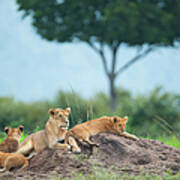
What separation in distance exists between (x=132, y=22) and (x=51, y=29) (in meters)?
5.30

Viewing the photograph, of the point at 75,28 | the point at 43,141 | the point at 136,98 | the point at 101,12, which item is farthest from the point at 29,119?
the point at 43,141

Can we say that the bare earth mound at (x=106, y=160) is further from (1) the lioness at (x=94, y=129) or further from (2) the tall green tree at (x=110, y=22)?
(2) the tall green tree at (x=110, y=22)

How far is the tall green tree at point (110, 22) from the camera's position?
19000 millimetres

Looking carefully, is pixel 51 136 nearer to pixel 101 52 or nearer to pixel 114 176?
pixel 114 176

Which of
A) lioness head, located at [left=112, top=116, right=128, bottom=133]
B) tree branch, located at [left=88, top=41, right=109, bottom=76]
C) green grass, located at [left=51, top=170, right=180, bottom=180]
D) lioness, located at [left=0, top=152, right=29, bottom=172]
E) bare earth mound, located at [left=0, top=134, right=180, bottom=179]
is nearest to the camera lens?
green grass, located at [left=51, top=170, right=180, bottom=180]

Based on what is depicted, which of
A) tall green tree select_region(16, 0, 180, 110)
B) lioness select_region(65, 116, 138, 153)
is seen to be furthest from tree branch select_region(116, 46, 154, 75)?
lioness select_region(65, 116, 138, 153)

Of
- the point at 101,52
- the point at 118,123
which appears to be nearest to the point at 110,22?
the point at 101,52

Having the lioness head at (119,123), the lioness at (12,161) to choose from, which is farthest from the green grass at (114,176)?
the lioness head at (119,123)

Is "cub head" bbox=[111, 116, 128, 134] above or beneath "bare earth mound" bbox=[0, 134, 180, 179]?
above

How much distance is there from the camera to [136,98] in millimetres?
17562

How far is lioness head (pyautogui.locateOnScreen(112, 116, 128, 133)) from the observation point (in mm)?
5253

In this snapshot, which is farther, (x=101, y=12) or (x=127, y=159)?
(x=101, y=12)

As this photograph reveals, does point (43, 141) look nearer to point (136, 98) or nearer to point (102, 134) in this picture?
point (102, 134)

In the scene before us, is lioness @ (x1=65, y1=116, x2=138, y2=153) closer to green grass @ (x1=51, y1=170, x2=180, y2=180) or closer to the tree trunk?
green grass @ (x1=51, y1=170, x2=180, y2=180)
